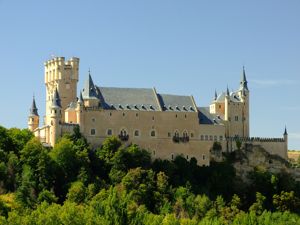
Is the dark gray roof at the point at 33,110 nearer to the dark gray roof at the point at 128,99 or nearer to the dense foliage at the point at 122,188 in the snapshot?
the dense foliage at the point at 122,188

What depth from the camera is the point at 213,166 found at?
379ft

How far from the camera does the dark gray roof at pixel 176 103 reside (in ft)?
381

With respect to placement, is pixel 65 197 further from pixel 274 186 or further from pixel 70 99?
pixel 274 186

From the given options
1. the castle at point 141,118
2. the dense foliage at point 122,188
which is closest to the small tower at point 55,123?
the castle at point 141,118

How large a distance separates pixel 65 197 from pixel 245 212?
23.1 metres

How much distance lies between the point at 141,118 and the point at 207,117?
10.5 metres

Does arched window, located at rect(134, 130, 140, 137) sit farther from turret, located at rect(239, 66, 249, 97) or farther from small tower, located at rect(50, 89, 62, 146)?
turret, located at rect(239, 66, 249, 97)

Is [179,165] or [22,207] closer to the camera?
[22,207]

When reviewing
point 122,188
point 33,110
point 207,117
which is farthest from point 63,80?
point 207,117

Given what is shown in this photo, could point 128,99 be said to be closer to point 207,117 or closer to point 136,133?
point 136,133

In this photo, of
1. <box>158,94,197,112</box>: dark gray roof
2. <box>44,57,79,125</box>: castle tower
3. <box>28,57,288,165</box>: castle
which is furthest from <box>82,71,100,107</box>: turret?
<box>158,94,197,112</box>: dark gray roof

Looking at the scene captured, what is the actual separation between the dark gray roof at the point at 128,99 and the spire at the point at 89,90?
115cm

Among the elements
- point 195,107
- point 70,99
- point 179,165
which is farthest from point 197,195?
point 70,99

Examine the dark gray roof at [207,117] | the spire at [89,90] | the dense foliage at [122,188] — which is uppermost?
the spire at [89,90]
